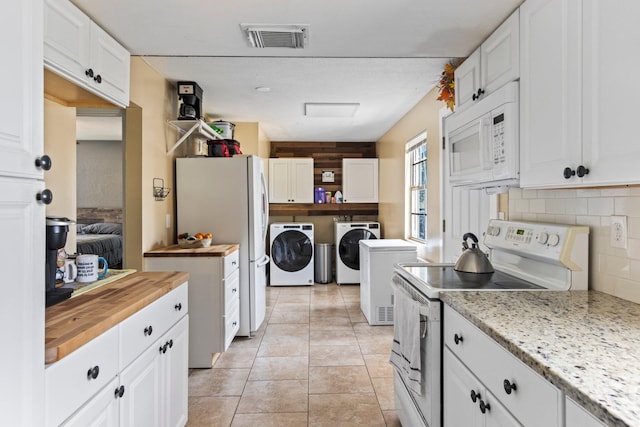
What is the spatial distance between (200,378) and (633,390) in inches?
105

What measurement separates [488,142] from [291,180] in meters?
4.49

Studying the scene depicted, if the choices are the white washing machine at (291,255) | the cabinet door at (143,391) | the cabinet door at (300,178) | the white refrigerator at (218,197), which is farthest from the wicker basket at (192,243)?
the cabinet door at (300,178)

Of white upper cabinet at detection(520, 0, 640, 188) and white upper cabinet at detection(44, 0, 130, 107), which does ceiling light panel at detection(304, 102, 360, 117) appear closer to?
white upper cabinet at detection(44, 0, 130, 107)

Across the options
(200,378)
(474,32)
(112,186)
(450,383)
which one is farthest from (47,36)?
(112,186)

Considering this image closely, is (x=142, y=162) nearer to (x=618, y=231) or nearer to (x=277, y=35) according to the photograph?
(x=277, y=35)

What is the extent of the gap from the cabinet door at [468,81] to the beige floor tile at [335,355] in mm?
2065

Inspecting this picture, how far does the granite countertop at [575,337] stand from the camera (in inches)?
29.4

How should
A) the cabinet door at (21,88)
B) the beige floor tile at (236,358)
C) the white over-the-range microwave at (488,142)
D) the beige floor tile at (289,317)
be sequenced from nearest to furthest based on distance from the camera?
the cabinet door at (21,88) < the white over-the-range microwave at (488,142) < the beige floor tile at (236,358) < the beige floor tile at (289,317)

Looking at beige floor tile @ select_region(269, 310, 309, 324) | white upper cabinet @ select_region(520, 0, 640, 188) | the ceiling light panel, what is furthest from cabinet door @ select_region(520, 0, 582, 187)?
beige floor tile @ select_region(269, 310, 309, 324)

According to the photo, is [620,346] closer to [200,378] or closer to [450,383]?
→ [450,383]

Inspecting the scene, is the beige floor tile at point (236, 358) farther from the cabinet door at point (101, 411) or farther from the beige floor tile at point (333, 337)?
the cabinet door at point (101, 411)

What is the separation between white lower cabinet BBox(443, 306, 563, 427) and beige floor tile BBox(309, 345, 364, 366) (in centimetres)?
154

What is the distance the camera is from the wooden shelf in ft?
20.8

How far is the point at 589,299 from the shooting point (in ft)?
4.72
